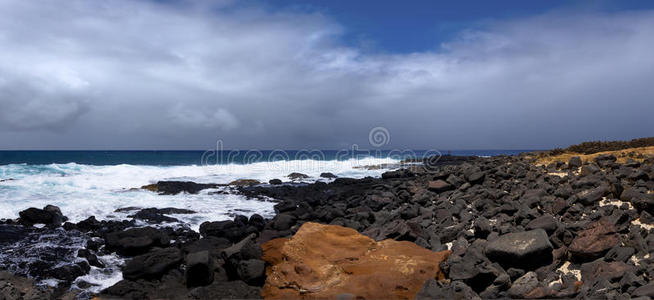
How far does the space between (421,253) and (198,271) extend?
344 centimetres

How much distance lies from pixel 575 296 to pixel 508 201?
4025mm

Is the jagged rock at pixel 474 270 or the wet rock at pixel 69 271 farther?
the wet rock at pixel 69 271

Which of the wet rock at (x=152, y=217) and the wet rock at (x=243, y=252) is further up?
the wet rock at (x=243, y=252)

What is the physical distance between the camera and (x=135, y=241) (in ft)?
24.7

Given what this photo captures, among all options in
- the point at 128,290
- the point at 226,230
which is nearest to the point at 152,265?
the point at 128,290

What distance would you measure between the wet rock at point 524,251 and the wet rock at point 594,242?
0.38m

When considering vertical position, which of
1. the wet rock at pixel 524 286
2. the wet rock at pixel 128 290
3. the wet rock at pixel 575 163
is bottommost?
the wet rock at pixel 128 290

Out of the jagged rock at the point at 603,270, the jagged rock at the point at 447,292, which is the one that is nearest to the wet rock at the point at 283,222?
the jagged rock at the point at 447,292

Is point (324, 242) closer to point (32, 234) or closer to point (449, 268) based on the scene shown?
point (449, 268)

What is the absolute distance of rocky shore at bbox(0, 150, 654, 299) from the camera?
4773 millimetres

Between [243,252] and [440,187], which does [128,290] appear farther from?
[440,187]

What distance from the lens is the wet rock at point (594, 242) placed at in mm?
4973

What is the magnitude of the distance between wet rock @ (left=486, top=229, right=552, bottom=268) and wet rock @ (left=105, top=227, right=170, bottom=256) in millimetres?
6375

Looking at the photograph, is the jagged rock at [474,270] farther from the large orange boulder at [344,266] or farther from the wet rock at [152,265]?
the wet rock at [152,265]
